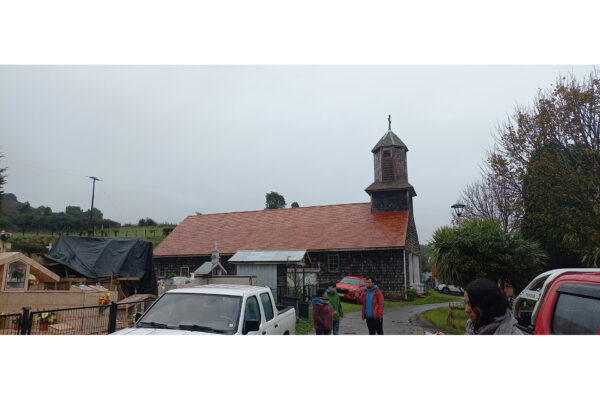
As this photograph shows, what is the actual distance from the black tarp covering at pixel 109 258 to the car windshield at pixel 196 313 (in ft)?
36.3

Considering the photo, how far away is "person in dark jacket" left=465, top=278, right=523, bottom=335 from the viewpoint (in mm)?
3162

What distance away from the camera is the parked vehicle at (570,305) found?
2.76m

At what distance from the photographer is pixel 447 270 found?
13.8 meters

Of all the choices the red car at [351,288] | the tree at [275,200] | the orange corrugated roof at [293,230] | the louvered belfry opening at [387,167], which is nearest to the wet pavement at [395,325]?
the red car at [351,288]

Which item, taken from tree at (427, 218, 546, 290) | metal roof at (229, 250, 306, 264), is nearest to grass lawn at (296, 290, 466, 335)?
metal roof at (229, 250, 306, 264)

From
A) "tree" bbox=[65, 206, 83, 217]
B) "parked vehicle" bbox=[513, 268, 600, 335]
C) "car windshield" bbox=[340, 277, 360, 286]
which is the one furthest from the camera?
"tree" bbox=[65, 206, 83, 217]

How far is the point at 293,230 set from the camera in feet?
93.9

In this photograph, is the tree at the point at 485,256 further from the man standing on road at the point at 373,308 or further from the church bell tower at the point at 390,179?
the church bell tower at the point at 390,179

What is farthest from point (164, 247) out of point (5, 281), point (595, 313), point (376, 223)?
point (595, 313)

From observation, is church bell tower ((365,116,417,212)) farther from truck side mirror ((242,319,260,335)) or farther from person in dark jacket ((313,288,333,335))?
truck side mirror ((242,319,260,335))

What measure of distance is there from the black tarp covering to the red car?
406 inches

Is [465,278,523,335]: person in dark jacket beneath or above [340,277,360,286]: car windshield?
above

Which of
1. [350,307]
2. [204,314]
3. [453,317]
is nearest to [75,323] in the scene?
[204,314]

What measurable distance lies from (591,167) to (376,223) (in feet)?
52.1
